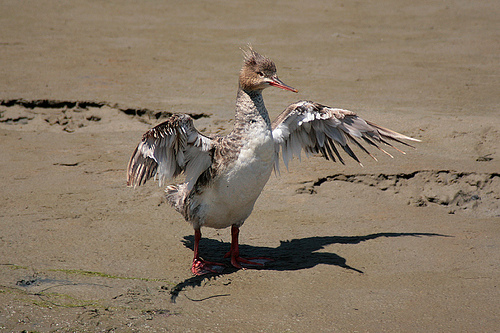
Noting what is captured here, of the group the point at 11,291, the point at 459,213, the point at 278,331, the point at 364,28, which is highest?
the point at 364,28

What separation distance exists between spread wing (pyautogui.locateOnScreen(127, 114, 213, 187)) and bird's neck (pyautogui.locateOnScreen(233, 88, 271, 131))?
0.32 m

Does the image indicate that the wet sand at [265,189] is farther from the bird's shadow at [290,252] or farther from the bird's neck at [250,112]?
the bird's neck at [250,112]

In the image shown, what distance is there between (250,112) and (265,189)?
1.78m

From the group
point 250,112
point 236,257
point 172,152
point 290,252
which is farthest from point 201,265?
point 250,112

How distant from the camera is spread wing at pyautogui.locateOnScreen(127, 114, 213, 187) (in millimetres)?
4250

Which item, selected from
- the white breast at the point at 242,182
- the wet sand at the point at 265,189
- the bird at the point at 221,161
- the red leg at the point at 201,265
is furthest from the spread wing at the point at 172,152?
the wet sand at the point at 265,189

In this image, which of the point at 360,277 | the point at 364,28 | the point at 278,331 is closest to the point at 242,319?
the point at 278,331

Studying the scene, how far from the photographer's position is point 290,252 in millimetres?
5012

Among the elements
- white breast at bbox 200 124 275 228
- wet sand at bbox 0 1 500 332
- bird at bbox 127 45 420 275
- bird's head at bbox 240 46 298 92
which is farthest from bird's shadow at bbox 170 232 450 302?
bird's head at bbox 240 46 298 92

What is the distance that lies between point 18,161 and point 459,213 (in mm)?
5241

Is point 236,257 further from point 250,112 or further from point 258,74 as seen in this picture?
point 258,74

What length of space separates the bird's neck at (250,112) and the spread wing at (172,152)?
0.32m

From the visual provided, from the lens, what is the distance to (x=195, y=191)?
4.73 meters

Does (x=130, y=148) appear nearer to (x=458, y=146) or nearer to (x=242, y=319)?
(x=242, y=319)
